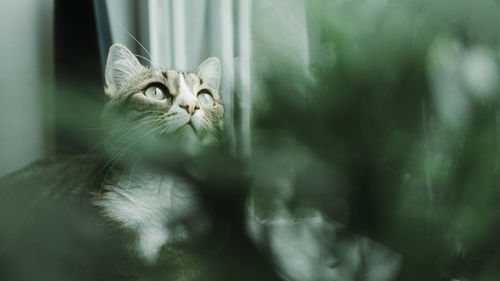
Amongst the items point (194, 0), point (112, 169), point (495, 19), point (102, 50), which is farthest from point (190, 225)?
point (194, 0)

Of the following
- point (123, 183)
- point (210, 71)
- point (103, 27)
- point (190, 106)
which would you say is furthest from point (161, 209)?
point (103, 27)

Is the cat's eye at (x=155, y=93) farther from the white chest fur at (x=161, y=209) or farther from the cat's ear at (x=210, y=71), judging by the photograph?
the white chest fur at (x=161, y=209)

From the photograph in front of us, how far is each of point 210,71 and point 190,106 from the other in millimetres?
161

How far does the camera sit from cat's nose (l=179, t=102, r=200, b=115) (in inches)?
26.8

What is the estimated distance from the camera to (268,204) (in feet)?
0.62

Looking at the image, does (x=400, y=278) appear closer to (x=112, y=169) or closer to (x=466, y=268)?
(x=466, y=268)

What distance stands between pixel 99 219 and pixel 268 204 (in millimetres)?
275

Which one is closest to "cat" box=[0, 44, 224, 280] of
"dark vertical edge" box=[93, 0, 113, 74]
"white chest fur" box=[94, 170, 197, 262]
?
"white chest fur" box=[94, 170, 197, 262]

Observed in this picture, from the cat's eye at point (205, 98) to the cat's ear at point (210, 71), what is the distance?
1.6 inches

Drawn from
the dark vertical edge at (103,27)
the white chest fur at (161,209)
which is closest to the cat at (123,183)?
the white chest fur at (161,209)

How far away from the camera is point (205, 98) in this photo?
2.57 ft

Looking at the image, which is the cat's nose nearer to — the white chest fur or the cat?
the cat

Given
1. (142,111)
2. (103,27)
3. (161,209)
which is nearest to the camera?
(161,209)

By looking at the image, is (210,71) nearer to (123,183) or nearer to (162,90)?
(162,90)
